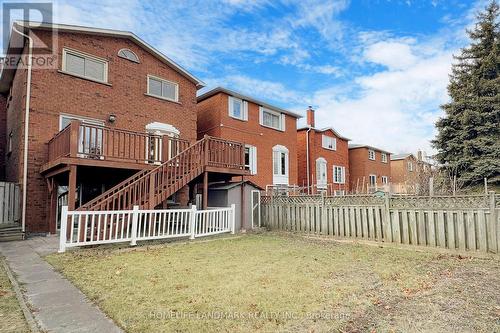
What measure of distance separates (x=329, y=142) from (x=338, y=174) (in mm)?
3379

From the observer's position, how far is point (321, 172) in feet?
93.4

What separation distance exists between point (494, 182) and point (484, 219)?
48.7ft

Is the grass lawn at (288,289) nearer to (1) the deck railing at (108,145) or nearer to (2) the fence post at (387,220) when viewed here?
(2) the fence post at (387,220)

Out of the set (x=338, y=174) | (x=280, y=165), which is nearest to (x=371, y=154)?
(x=338, y=174)

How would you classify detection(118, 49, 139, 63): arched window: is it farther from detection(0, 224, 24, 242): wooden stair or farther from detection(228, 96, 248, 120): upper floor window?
detection(0, 224, 24, 242): wooden stair

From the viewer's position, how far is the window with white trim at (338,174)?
98.9 ft

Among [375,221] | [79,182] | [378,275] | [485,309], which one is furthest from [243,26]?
[485,309]

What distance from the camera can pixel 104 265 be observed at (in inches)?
267

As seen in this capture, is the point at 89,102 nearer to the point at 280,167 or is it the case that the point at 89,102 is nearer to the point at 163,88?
the point at 163,88

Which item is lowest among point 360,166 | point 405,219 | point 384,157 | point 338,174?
point 405,219

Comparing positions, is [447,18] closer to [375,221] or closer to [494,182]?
[494,182]

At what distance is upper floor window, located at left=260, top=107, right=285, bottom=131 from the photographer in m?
22.3

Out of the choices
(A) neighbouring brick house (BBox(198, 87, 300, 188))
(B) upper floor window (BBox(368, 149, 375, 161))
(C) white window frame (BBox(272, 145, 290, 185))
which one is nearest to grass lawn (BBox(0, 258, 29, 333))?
(A) neighbouring brick house (BBox(198, 87, 300, 188))

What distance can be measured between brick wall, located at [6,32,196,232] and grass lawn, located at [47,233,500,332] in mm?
5633
